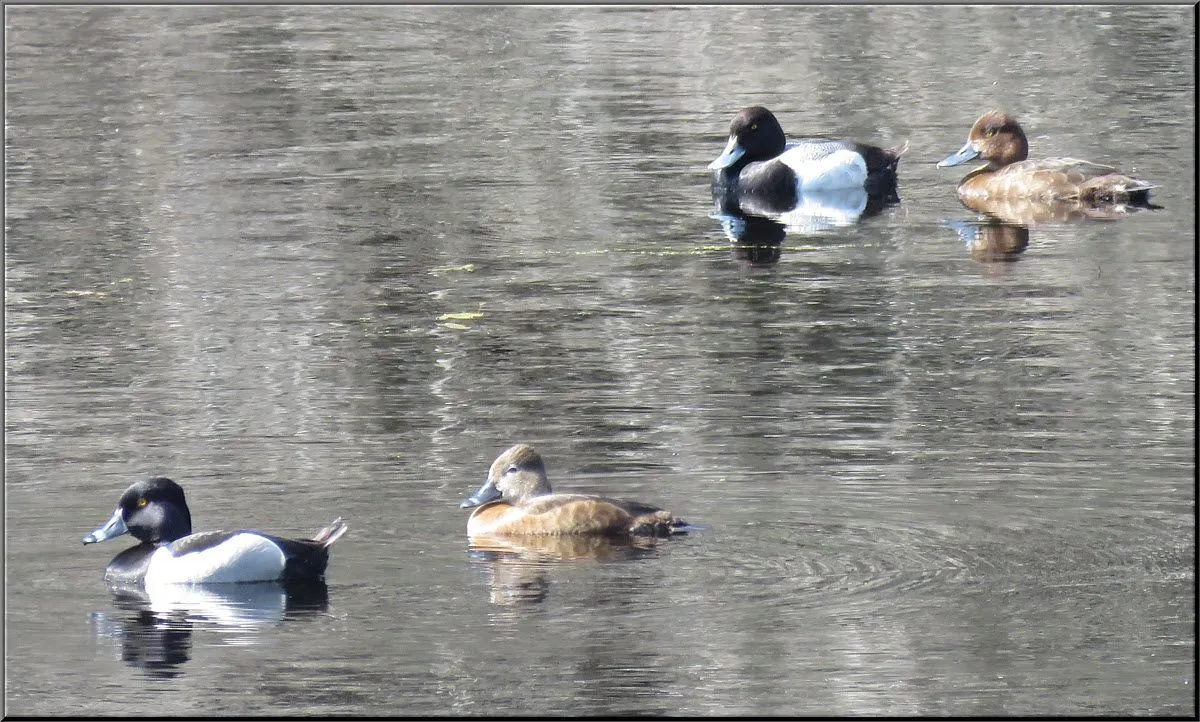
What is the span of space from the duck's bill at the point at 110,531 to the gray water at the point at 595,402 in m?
0.12

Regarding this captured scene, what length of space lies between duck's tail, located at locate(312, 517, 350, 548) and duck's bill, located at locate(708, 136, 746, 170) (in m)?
9.55

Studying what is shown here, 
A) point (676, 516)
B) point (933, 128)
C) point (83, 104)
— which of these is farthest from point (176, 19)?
point (676, 516)

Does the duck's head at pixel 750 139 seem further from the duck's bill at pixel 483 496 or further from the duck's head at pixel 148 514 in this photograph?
the duck's head at pixel 148 514

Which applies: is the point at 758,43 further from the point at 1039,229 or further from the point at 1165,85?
the point at 1039,229

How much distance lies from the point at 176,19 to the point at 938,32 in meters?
9.60

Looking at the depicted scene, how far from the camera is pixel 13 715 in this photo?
7.92 meters

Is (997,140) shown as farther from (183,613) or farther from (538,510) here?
(183,613)

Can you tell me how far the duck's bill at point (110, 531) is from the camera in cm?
944

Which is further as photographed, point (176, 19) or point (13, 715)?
point (176, 19)

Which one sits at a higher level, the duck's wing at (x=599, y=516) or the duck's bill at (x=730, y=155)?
the duck's bill at (x=730, y=155)

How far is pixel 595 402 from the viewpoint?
1135cm

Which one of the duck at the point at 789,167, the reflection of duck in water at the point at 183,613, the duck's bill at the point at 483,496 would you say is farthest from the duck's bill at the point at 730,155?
the reflection of duck in water at the point at 183,613

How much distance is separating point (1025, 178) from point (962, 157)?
1.01m

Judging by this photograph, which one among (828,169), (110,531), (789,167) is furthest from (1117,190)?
(110,531)
